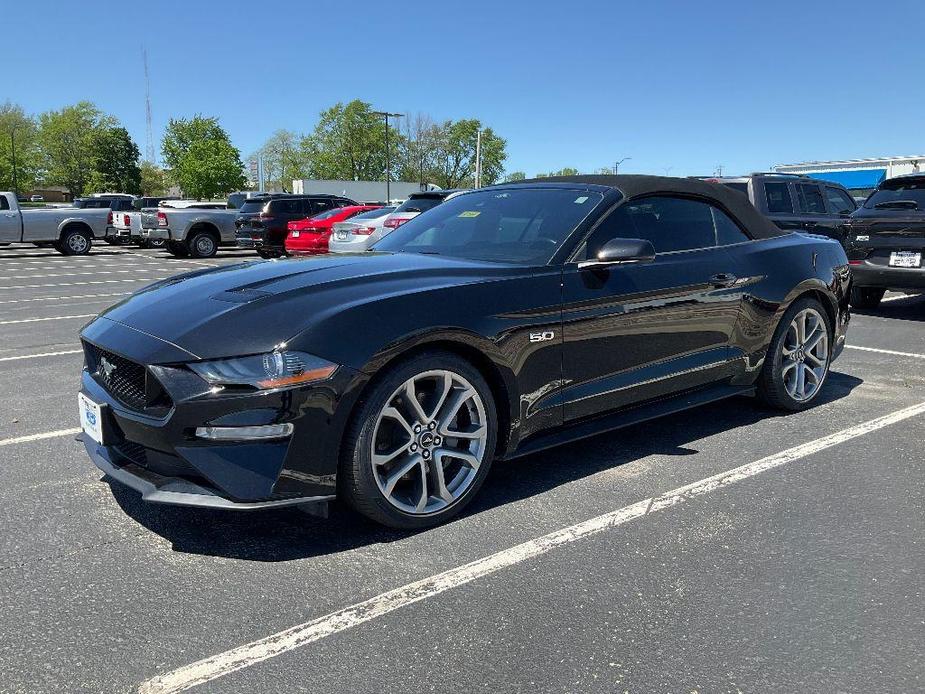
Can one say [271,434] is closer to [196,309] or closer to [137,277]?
[196,309]

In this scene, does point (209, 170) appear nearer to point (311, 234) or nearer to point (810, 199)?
point (311, 234)

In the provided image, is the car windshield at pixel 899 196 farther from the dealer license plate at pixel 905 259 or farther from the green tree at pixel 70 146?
the green tree at pixel 70 146

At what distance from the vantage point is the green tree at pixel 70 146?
88.9 m

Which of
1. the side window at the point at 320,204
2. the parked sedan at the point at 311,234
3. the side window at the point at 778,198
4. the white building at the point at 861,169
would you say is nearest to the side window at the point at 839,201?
the side window at the point at 778,198

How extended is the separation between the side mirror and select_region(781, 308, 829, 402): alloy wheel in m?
1.75

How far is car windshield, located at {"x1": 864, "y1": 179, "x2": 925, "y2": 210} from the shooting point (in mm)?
9000

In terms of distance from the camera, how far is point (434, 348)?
313 centimetres

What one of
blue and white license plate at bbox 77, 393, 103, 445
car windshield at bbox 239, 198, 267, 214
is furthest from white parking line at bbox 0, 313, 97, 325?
car windshield at bbox 239, 198, 267, 214

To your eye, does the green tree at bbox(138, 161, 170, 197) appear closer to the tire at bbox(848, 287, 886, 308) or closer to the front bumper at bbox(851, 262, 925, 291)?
the tire at bbox(848, 287, 886, 308)

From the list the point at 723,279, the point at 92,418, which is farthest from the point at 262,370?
the point at 723,279

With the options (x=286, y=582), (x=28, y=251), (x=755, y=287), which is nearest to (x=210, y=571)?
(x=286, y=582)

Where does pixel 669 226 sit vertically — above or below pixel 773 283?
above

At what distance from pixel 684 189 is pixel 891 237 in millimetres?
5960

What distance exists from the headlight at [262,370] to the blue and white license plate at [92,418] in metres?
0.55
